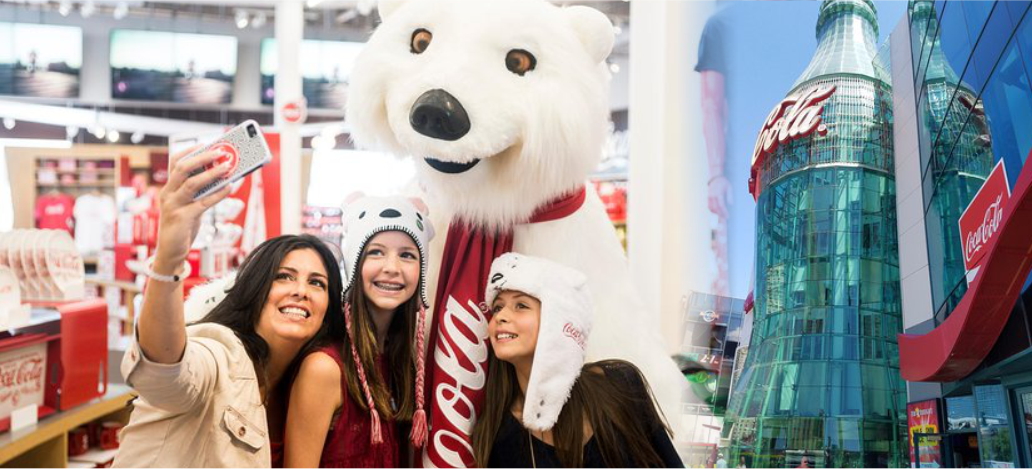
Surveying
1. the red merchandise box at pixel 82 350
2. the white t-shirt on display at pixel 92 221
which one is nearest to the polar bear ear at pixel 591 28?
the red merchandise box at pixel 82 350

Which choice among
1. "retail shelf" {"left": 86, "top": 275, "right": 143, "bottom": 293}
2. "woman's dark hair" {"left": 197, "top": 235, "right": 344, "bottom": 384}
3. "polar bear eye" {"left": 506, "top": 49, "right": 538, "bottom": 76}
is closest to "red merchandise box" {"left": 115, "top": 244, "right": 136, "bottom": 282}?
"retail shelf" {"left": 86, "top": 275, "right": 143, "bottom": 293}

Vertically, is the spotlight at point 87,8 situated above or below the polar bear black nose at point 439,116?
above

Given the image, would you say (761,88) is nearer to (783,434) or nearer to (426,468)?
(783,434)

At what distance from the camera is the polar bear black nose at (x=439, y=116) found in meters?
1.24

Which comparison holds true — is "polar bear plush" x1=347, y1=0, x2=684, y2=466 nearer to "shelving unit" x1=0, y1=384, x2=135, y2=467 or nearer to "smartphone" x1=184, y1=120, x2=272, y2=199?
"smartphone" x1=184, y1=120, x2=272, y2=199

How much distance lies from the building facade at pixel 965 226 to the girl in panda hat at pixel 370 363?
0.81 m

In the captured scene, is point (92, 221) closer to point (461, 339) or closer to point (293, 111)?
point (293, 111)

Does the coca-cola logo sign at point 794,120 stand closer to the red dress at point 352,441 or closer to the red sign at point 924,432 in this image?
the red sign at point 924,432

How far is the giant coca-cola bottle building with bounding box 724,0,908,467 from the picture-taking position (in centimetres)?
122

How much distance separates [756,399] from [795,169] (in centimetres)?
39

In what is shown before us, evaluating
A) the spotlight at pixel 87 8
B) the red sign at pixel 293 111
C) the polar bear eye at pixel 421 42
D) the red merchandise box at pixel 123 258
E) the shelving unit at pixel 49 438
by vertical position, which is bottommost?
the shelving unit at pixel 49 438

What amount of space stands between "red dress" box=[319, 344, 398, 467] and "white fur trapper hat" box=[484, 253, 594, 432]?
0.26m

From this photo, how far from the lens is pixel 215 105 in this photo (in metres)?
6.68

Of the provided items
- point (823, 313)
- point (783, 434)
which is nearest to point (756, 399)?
point (783, 434)
